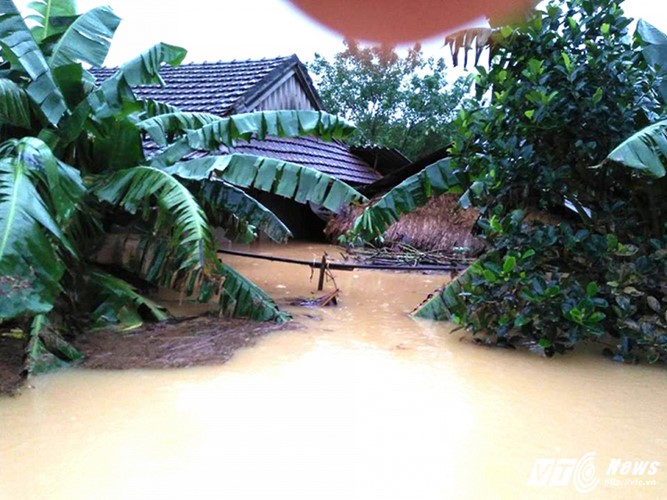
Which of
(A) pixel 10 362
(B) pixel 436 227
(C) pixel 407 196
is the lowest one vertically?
(A) pixel 10 362

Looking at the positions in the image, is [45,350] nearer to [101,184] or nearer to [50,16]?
[101,184]

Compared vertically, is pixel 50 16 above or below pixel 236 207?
above

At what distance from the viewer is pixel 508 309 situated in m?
5.09

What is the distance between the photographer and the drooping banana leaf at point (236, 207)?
20.7 ft

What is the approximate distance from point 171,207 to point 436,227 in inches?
305

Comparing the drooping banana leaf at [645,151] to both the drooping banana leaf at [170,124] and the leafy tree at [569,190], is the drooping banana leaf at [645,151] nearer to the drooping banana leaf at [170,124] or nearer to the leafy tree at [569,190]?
the leafy tree at [569,190]

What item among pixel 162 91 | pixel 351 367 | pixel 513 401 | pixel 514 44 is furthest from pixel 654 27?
pixel 162 91

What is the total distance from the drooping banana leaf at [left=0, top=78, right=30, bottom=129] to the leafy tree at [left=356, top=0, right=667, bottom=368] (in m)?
4.53

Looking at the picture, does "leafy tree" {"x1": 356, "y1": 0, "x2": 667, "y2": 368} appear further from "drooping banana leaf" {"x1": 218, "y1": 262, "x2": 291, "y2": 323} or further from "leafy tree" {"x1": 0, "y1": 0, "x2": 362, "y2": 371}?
"drooping banana leaf" {"x1": 218, "y1": 262, "x2": 291, "y2": 323}

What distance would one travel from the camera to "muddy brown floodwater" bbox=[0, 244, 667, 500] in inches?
102

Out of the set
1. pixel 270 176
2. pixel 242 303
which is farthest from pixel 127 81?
pixel 242 303

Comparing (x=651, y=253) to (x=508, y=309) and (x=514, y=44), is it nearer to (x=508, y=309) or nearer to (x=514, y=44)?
(x=508, y=309)

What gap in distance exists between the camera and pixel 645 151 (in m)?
4.04

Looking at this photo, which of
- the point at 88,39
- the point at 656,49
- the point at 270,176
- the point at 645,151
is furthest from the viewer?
the point at 270,176
